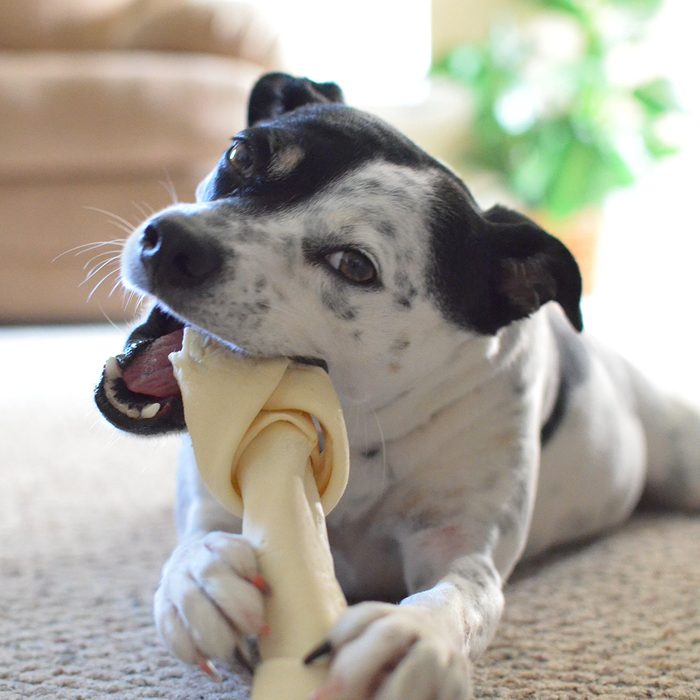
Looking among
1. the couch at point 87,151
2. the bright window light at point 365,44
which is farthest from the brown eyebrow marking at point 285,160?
the bright window light at point 365,44

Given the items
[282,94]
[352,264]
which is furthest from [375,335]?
[282,94]

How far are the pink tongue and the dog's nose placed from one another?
0.10 meters

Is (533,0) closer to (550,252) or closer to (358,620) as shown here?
(550,252)

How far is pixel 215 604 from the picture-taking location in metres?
0.95

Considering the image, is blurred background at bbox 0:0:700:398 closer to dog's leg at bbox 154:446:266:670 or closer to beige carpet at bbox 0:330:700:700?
beige carpet at bbox 0:330:700:700

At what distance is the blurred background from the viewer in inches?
143

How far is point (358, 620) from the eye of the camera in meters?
0.88

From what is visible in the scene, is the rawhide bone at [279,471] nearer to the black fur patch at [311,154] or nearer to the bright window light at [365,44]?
the black fur patch at [311,154]

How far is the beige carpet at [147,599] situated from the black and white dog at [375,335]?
0.12 meters

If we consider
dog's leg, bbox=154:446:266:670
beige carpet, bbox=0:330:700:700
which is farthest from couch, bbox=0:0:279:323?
dog's leg, bbox=154:446:266:670

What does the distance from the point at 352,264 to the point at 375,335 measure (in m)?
0.10

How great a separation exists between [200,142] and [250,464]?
2.85 meters

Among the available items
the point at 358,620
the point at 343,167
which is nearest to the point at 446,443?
the point at 343,167

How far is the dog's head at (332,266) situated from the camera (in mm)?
1160
